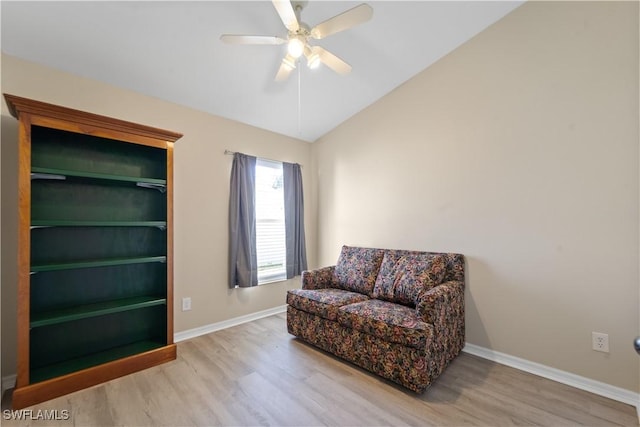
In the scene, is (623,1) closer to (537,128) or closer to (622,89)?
(622,89)

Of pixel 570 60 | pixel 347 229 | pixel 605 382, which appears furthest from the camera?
pixel 347 229

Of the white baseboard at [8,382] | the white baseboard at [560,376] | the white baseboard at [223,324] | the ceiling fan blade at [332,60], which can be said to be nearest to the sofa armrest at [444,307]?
the white baseboard at [560,376]

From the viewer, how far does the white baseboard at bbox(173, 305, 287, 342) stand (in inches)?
113

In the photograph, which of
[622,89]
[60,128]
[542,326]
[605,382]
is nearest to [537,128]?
[622,89]

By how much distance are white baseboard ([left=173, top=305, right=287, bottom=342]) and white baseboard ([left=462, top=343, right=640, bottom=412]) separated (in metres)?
2.25

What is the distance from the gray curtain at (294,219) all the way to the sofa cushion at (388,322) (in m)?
1.52

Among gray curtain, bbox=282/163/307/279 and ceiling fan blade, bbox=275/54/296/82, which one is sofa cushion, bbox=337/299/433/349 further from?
ceiling fan blade, bbox=275/54/296/82

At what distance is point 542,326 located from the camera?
2.19m

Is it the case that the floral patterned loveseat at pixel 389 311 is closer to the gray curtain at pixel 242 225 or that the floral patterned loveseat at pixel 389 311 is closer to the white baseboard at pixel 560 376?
the white baseboard at pixel 560 376

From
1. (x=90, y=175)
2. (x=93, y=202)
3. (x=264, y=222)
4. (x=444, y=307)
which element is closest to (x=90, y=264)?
(x=93, y=202)

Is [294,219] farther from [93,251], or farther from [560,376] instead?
[560,376]

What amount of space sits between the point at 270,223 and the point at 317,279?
1.05 meters

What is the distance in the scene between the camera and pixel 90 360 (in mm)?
2193

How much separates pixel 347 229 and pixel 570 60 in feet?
8.60
